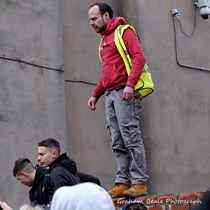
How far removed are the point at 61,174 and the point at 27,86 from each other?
3157 millimetres

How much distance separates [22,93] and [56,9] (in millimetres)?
1371

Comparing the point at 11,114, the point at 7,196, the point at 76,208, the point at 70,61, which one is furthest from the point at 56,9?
the point at 76,208

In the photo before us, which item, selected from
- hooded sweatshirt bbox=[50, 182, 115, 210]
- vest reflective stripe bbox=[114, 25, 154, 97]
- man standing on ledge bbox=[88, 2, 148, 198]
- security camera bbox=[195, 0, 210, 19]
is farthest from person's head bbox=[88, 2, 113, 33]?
security camera bbox=[195, 0, 210, 19]

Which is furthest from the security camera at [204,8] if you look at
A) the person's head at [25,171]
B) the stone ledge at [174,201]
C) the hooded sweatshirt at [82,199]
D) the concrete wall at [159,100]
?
the hooded sweatshirt at [82,199]

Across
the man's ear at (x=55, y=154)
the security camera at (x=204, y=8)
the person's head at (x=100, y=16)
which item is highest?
the security camera at (x=204, y=8)

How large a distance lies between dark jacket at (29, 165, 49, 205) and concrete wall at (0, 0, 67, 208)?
2236mm

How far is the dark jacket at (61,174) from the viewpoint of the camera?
23.0 ft

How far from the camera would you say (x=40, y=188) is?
23.5 ft

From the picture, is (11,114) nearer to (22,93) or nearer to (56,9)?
(22,93)

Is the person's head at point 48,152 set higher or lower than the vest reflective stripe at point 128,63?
lower

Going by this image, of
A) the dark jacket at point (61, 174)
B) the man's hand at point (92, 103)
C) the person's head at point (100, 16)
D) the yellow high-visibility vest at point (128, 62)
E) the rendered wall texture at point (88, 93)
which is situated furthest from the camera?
the rendered wall texture at point (88, 93)

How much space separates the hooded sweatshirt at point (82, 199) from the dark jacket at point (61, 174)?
3.50 m

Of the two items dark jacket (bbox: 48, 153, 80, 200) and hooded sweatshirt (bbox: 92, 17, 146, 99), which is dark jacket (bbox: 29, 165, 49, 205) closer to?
dark jacket (bbox: 48, 153, 80, 200)

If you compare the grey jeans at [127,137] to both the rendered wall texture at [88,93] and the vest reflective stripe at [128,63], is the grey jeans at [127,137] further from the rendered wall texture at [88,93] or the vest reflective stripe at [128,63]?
the rendered wall texture at [88,93]
